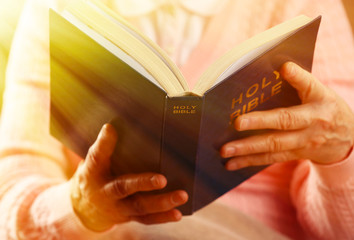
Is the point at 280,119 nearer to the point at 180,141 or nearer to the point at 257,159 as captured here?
the point at 257,159

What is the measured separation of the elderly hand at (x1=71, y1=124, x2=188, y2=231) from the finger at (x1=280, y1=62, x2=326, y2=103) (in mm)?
275

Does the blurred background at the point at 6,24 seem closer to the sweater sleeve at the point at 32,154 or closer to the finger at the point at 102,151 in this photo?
the sweater sleeve at the point at 32,154

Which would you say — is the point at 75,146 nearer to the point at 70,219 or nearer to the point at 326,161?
the point at 70,219

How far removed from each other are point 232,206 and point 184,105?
0.45 metres

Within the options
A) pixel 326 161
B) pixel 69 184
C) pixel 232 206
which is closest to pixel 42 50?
pixel 69 184

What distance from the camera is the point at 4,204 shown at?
0.81m

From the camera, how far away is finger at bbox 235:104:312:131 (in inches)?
25.8

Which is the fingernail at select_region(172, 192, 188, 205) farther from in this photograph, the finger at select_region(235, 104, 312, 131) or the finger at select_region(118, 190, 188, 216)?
the finger at select_region(235, 104, 312, 131)

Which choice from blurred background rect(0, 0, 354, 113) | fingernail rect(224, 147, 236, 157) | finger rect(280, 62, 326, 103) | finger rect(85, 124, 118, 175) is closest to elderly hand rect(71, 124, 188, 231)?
finger rect(85, 124, 118, 175)

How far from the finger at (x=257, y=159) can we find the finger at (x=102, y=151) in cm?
22

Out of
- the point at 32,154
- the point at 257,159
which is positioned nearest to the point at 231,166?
the point at 257,159

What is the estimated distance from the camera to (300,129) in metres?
0.74

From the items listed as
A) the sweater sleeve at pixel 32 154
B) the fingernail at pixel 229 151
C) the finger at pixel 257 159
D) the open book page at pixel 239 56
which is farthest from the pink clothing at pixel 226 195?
the open book page at pixel 239 56

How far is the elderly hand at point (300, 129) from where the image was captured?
677 mm
